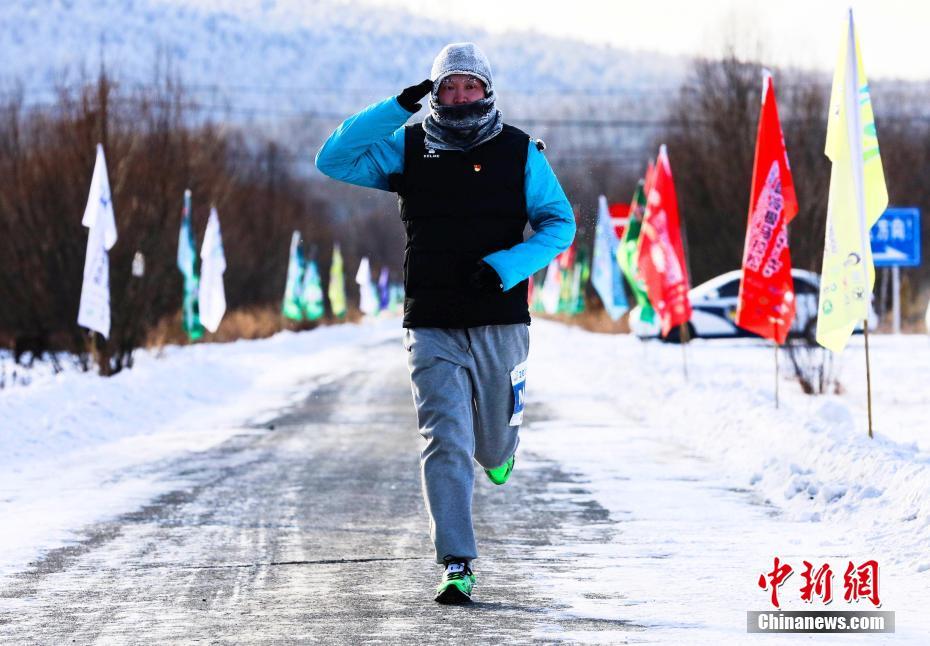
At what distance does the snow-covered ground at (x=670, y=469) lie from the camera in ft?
19.1

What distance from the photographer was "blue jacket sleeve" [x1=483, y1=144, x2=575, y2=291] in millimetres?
5820

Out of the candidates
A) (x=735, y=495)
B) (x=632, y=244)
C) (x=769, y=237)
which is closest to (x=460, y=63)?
(x=735, y=495)

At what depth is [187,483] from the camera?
9953 mm

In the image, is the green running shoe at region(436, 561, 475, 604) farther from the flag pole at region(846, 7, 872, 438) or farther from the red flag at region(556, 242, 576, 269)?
the red flag at region(556, 242, 576, 269)

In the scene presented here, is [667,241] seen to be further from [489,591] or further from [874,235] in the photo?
[489,591]

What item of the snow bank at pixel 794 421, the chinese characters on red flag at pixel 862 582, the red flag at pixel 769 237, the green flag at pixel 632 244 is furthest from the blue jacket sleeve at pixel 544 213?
the green flag at pixel 632 244

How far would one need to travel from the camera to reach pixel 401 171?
19.5ft

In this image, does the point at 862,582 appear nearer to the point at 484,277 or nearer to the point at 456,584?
the point at 456,584

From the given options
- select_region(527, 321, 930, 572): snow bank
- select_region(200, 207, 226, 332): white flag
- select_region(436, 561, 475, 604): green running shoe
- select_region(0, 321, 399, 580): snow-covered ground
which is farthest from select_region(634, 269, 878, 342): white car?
select_region(436, 561, 475, 604): green running shoe

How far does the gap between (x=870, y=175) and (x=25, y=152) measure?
17854 mm

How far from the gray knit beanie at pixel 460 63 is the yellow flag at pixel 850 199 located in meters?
5.35

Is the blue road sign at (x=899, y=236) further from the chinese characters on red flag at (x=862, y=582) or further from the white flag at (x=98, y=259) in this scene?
the chinese characters on red flag at (x=862, y=582)

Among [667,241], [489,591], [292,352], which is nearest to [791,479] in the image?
[489,591]

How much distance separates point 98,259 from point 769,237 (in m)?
8.65
